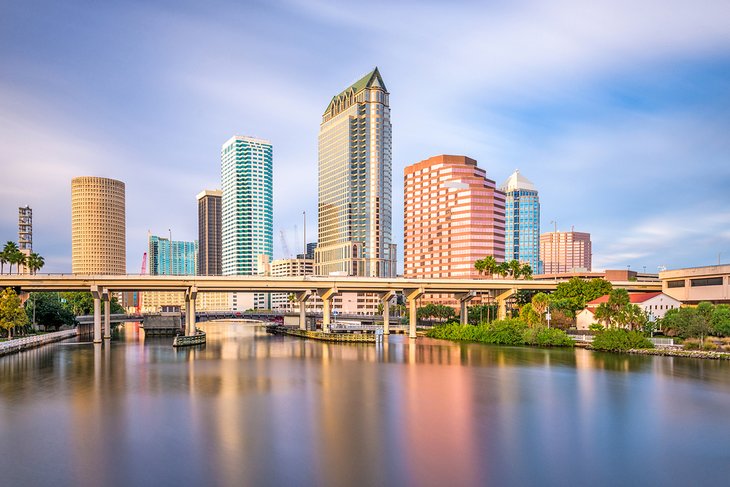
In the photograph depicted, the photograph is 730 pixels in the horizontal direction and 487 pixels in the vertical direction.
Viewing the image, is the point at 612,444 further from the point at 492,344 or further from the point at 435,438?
the point at 492,344

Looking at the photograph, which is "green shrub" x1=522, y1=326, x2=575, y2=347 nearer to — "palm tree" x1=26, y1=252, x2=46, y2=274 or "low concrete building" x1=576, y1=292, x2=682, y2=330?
"low concrete building" x1=576, y1=292, x2=682, y2=330

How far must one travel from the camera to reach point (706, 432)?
4381 centimetres

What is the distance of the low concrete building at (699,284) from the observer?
131875mm

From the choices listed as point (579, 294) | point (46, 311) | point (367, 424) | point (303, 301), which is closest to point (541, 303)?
point (579, 294)

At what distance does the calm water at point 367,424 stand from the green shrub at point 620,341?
43.0 feet

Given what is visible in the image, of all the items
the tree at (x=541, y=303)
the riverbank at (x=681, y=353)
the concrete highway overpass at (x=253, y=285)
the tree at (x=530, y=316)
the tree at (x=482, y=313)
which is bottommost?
the tree at (x=482, y=313)

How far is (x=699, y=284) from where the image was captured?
14012cm

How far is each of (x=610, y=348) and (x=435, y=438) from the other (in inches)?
2809

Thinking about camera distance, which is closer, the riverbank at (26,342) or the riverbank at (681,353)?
the riverbank at (681,353)

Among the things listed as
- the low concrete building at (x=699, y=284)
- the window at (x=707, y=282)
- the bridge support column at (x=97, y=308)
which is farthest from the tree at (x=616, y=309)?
the bridge support column at (x=97, y=308)

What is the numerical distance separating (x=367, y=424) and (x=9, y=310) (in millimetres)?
92534

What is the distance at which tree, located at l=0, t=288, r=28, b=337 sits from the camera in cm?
10375

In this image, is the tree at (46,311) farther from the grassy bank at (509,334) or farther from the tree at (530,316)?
the tree at (530,316)

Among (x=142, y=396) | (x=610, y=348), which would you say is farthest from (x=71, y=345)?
(x=610, y=348)
